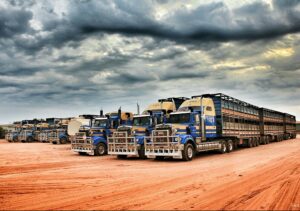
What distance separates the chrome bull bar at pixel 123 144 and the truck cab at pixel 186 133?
3.61ft

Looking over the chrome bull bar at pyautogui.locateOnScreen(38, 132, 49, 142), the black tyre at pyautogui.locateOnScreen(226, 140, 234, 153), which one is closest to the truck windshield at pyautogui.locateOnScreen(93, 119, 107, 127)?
the black tyre at pyautogui.locateOnScreen(226, 140, 234, 153)

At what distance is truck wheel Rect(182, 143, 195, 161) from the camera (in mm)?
16970

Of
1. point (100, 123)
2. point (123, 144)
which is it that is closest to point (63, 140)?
point (100, 123)

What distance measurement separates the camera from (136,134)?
19938mm

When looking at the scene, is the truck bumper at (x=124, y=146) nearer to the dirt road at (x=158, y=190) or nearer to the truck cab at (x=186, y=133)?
the truck cab at (x=186, y=133)

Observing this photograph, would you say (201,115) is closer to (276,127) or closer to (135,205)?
(135,205)

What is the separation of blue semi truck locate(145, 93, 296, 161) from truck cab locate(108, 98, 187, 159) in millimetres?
823

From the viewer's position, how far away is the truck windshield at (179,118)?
18.5 metres

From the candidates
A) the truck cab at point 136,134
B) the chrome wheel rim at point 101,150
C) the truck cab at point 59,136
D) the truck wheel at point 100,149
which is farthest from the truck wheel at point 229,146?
the truck cab at point 59,136

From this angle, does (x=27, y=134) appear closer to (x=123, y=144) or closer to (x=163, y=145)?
(x=123, y=144)

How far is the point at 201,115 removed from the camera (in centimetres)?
1922

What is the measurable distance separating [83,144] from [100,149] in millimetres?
1342

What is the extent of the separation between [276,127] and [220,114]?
22.3 m

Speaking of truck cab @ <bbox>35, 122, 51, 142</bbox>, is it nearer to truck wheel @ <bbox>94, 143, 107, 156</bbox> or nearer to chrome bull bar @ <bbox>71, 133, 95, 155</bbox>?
chrome bull bar @ <bbox>71, 133, 95, 155</bbox>
